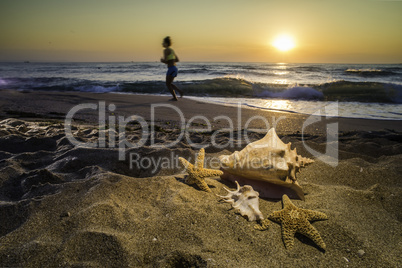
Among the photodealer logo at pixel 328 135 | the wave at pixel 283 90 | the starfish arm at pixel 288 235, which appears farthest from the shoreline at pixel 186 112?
the starfish arm at pixel 288 235

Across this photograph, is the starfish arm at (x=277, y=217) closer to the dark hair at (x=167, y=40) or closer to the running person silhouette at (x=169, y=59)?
the running person silhouette at (x=169, y=59)

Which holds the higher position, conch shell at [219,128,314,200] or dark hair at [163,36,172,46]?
dark hair at [163,36,172,46]

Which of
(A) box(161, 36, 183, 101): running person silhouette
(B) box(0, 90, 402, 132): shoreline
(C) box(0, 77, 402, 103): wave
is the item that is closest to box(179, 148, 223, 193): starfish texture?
(B) box(0, 90, 402, 132): shoreline

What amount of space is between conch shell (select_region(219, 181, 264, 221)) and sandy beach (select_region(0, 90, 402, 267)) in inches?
3.1

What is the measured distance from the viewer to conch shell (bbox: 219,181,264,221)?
2.33 m

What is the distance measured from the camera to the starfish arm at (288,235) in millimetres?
2010

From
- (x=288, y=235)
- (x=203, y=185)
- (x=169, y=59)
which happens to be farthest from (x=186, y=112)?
(x=288, y=235)

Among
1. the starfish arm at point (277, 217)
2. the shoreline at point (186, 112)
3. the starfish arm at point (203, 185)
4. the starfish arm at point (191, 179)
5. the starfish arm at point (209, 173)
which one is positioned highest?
the shoreline at point (186, 112)

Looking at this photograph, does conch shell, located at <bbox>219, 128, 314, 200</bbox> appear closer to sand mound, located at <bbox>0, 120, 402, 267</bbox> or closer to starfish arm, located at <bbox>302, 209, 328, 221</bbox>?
sand mound, located at <bbox>0, 120, 402, 267</bbox>

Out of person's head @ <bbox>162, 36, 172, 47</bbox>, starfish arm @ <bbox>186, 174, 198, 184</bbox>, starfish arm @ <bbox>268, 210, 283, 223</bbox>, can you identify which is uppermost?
person's head @ <bbox>162, 36, 172, 47</bbox>

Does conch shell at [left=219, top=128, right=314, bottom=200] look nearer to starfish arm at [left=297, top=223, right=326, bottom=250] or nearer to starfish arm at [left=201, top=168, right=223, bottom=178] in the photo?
starfish arm at [left=201, top=168, right=223, bottom=178]

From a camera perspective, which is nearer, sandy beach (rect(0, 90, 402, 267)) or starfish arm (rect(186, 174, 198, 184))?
sandy beach (rect(0, 90, 402, 267))

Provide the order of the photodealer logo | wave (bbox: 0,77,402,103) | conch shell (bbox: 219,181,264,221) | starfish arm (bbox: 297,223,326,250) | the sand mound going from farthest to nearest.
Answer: wave (bbox: 0,77,402,103)
the photodealer logo
conch shell (bbox: 219,181,264,221)
starfish arm (bbox: 297,223,326,250)
the sand mound

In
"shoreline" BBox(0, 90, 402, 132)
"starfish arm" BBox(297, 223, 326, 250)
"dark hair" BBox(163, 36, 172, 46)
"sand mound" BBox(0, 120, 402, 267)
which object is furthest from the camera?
"dark hair" BBox(163, 36, 172, 46)
